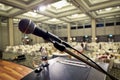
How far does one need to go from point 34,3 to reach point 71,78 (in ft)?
21.0

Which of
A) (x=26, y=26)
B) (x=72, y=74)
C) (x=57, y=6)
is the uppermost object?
(x=57, y=6)

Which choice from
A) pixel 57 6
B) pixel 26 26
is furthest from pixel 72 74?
pixel 57 6

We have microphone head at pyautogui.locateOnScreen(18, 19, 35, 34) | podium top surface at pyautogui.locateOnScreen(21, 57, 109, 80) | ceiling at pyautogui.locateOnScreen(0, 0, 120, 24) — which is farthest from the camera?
ceiling at pyautogui.locateOnScreen(0, 0, 120, 24)

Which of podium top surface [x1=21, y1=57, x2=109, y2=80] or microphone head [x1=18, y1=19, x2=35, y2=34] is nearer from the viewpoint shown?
microphone head [x1=18, y1=19, x2=35, y2=34]

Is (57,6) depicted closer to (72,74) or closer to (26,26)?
A: (72,74)

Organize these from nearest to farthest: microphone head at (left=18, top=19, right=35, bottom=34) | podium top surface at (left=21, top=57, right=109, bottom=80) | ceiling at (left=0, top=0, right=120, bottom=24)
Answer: microphone head at (left=18, top=19, right=35, bottom=34) < podium top surface at (left=21, top=57, right=109, bottom=80) < ceiling at (left=0, top=0, right=120, bottom=24)

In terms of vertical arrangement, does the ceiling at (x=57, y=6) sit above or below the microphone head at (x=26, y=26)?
above

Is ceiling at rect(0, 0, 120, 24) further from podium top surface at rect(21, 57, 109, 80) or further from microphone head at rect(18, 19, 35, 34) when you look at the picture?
microphone head at rect(18, 19, 35, 34)

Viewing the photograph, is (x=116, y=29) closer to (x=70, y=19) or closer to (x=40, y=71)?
(x=70, y=19)

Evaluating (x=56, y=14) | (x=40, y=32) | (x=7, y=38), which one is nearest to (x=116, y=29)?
(x=56, y=14)

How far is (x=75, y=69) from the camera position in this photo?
34.4 inches

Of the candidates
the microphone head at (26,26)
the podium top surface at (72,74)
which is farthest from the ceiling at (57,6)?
the microphone head at (26,26)

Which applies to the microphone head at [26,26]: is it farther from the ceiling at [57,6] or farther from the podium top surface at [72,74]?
the ceiling at [57,6]

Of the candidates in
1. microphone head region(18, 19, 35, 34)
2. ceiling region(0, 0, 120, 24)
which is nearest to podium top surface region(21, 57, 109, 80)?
microphone head region(18, 19, 35, 34)
